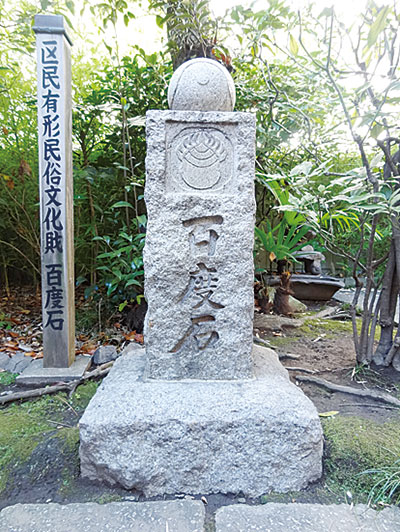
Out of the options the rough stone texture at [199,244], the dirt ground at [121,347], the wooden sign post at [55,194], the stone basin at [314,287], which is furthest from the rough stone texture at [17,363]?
the stone basin at [314,287]

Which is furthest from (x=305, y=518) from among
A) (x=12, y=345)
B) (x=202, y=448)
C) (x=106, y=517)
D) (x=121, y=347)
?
(x=12, y=345)

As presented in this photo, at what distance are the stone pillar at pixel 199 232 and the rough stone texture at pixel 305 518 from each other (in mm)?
608

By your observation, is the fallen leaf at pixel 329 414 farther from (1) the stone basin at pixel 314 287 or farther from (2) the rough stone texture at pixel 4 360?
(1) the stone basin at pixel 314 287

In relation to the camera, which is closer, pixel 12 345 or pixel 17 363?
pixel 17 363

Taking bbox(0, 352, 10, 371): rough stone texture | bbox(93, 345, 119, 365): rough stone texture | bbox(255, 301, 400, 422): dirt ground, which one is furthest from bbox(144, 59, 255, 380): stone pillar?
bbox(0, 352, 10, 371): rough stone texture

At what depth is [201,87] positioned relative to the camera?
5.92ft

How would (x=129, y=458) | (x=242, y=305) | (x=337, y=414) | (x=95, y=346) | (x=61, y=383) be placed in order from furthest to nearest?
(x=95, y=346) < (x=61, y=383) < (x=337, y=414) < (x=242, y=305) < (x=129, y=458)

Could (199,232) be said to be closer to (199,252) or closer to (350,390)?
(199,252)

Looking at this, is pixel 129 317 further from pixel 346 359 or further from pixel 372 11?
pixel 372 11

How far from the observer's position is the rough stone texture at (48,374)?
2475 millimetres

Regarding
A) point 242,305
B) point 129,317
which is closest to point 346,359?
point 242,305

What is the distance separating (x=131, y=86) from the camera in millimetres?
3283

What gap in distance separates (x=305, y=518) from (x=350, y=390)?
1.07m

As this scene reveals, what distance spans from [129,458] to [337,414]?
112 centimetres
